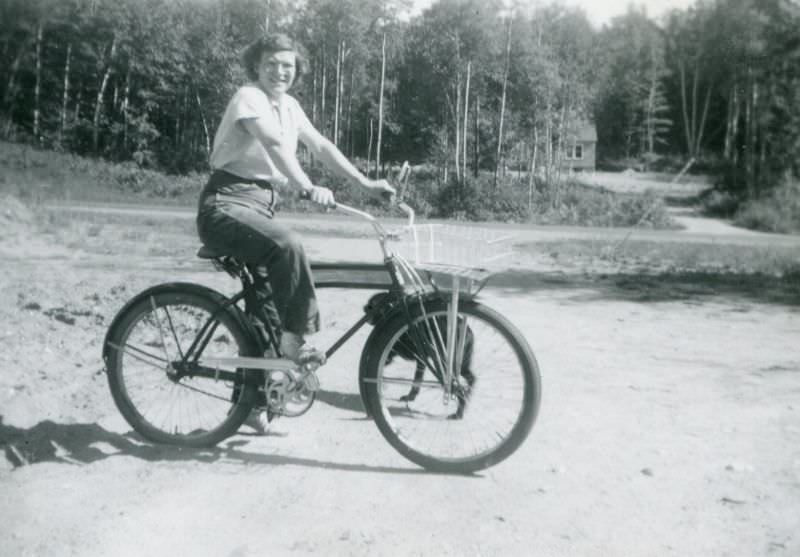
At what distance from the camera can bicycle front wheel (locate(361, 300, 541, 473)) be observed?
3439mm

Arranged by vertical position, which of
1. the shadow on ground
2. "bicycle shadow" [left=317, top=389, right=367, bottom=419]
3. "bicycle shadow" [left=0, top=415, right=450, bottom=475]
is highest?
the shadow on ground

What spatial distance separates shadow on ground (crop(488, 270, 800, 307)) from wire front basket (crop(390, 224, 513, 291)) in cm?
579

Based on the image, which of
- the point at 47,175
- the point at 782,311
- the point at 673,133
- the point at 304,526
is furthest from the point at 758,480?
A: the point at 47,175

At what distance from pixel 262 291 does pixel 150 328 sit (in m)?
1.92

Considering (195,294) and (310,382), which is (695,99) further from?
(195,294)

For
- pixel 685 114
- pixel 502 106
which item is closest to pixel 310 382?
pixel 685 114

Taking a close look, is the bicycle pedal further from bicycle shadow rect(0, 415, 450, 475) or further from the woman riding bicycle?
bicycle shadow rect(0, 415, 450, 475)

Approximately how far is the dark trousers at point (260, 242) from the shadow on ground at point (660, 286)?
588 centimetres

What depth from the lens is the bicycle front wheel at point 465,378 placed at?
11.3 ft

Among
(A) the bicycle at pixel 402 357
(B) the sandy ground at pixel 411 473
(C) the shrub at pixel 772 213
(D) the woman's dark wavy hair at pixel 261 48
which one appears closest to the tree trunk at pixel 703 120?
(B) the sandy ground at pixel 411 473

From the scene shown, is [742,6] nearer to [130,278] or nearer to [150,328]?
[150,328]

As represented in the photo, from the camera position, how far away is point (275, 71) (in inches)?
142

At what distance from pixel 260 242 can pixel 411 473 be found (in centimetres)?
123

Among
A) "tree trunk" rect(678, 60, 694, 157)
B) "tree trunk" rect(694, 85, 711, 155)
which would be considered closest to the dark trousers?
"tree trunk" rect(678, 60, 694, 157)
